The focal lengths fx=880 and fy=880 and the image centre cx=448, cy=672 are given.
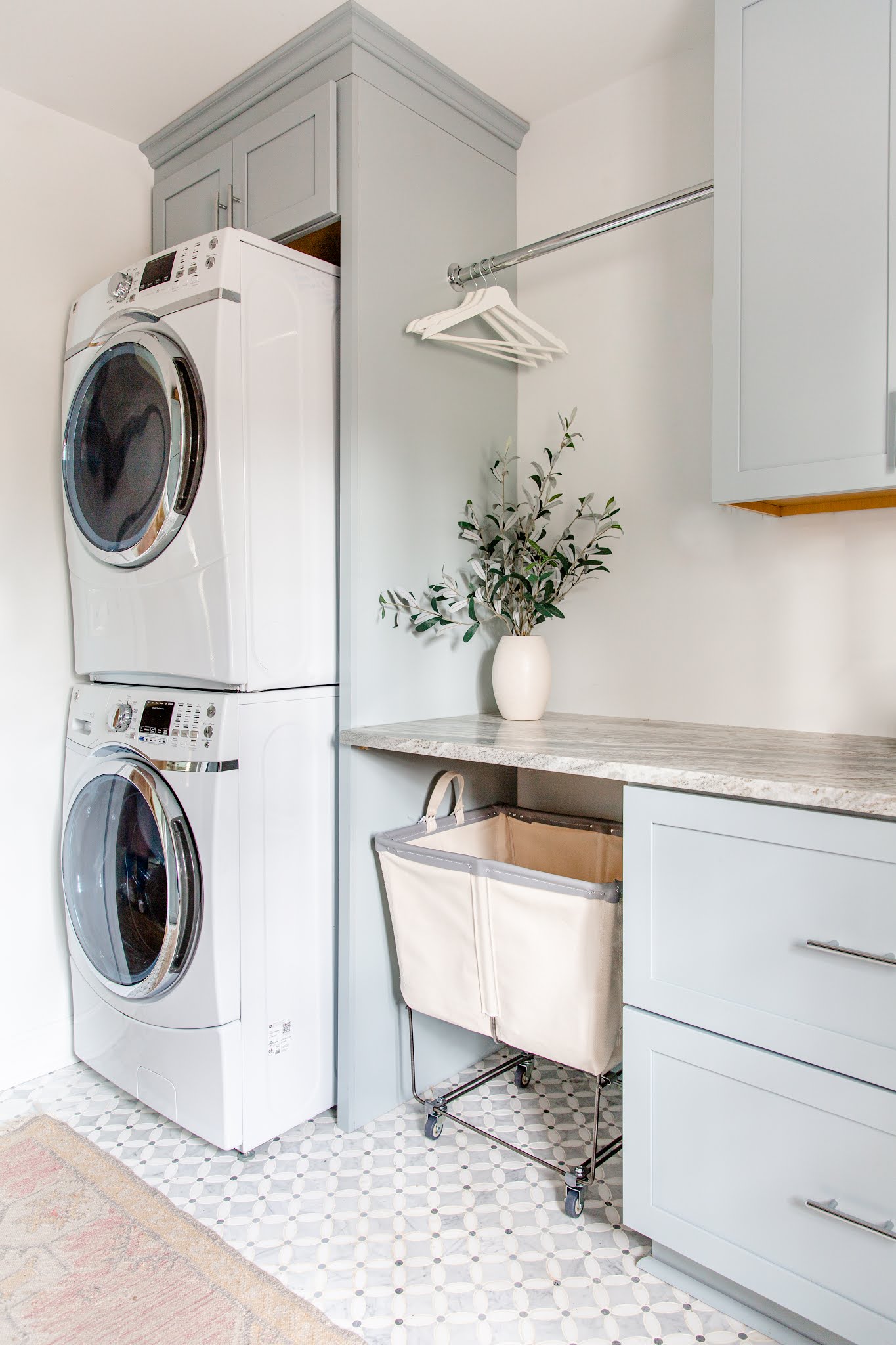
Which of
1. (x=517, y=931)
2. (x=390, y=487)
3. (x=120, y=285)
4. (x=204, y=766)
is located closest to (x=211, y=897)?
(x=204, y=766)

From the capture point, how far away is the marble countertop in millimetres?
1227

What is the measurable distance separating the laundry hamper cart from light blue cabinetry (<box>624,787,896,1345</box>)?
0.43 ft

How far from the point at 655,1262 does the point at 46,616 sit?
6.14 feet

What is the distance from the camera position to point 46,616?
215cm

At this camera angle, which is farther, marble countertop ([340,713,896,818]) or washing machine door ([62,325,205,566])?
washing machine door ([62,325,205,566])

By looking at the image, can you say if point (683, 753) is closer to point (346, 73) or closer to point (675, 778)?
point (675, 778)

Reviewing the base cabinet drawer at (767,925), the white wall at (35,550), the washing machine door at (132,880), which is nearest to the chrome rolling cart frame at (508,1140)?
the base cabinet drawer at (767,925)

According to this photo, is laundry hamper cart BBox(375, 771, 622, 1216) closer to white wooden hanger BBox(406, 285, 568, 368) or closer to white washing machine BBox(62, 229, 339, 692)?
white washing machine BBox(62, 229, 339, 692)

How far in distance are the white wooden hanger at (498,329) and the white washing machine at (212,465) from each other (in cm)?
23

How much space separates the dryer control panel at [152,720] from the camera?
5.73 ft

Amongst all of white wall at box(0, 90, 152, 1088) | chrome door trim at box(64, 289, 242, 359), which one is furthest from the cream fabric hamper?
chrome door trim at box(64, 289, 242, 359)

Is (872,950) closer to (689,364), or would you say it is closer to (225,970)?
(225,970)

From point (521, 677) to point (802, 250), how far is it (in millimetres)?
1004

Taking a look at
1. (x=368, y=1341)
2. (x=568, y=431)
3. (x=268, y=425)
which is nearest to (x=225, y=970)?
(x=368, y=1341)
